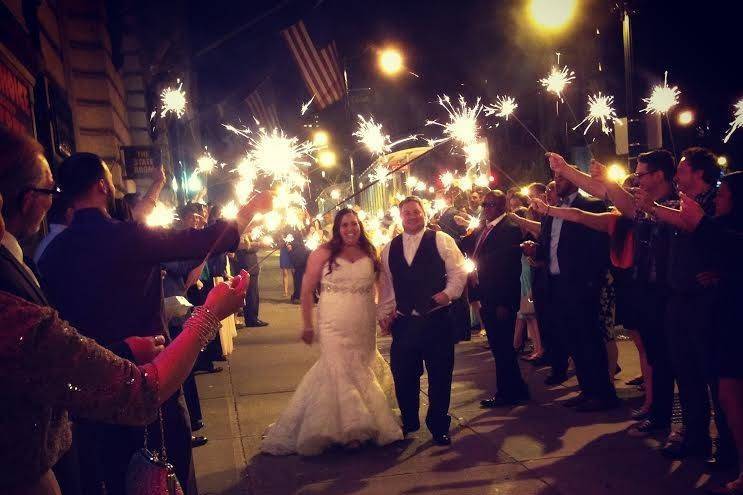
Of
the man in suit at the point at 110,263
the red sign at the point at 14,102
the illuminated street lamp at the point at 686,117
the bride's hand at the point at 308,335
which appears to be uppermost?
the illuminated street lamp at the point at 686,117

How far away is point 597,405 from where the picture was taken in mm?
7164

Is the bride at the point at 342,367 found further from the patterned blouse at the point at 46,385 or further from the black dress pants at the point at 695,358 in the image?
the patterned blouse at the point at 46,385

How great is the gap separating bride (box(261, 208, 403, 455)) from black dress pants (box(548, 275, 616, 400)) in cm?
197

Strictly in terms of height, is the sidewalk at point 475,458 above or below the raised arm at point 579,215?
below

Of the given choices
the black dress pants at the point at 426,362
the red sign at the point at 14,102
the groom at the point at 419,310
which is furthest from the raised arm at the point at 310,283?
the red sign at the point at 14,102

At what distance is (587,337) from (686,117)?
1343 cm

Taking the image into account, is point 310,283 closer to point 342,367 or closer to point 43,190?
point 342,367

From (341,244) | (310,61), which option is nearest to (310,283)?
(341,244)

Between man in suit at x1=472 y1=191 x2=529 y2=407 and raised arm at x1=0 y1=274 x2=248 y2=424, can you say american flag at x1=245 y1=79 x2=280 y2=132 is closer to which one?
man in suit at x1=472 y1=191 x2=529 y2=407

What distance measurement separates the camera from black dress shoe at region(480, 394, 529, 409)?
7.59 m

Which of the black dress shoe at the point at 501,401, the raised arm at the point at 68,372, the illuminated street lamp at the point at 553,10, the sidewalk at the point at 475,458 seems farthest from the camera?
the illuminated street lamp at the point at 553,10

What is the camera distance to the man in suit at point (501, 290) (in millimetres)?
7707

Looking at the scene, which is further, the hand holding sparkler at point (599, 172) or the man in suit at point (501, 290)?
the man in suit at point (501, 290)

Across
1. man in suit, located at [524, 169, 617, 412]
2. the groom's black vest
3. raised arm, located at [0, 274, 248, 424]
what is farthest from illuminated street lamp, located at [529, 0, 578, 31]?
raised arm, located at [0, 274, 248, 424]
